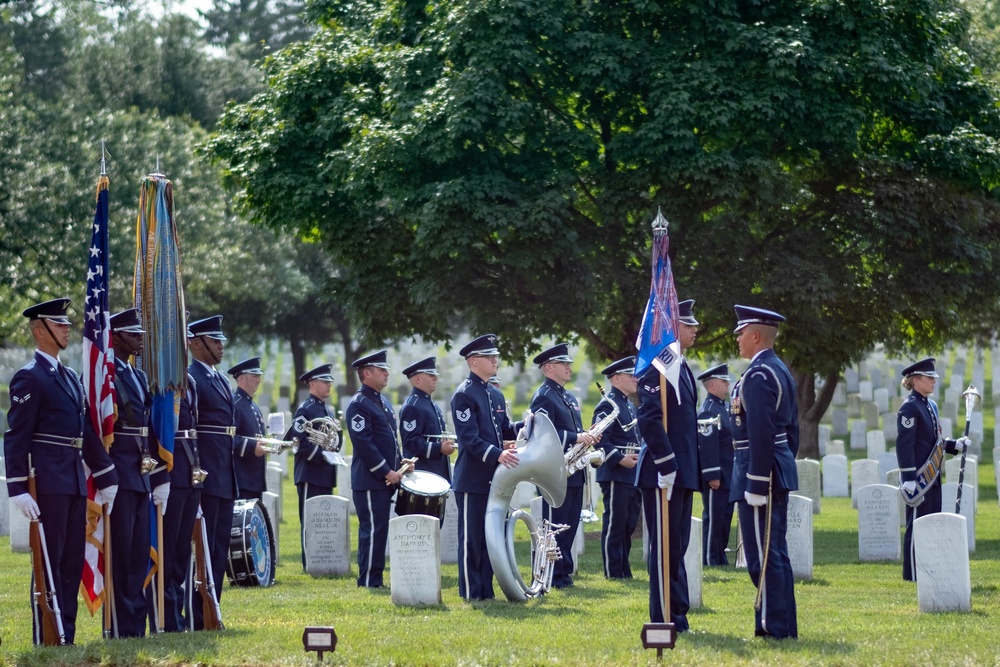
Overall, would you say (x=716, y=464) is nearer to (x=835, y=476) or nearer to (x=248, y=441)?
(x=248, y=441)

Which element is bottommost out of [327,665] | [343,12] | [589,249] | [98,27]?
[327,665]

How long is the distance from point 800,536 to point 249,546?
5.25 m

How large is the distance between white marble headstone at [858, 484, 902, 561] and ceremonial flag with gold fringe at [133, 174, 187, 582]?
8.76 meters

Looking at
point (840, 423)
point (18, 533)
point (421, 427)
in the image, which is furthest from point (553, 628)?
point (840, 423)

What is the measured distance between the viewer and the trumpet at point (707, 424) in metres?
15.6

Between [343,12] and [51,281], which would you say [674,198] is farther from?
[51,281]

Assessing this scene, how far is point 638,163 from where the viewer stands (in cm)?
1762

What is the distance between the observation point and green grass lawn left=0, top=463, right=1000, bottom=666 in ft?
28.9

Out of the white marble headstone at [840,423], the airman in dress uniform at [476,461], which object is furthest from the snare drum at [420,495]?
the white marble headstone at [840,423]

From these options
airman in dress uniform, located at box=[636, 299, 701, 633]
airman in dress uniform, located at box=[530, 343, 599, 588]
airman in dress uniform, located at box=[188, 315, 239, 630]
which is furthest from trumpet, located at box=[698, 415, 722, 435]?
airman in dress uniform, located at box=[188, 315, 239, 630]

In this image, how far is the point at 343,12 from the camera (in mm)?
20641

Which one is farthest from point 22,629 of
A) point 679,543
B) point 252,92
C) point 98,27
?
point 98,27

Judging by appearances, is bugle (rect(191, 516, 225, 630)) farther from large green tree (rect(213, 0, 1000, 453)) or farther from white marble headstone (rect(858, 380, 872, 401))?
white marble headstone (rect(858, 380, 872, 401))

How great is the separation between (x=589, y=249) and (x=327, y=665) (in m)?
9.91
